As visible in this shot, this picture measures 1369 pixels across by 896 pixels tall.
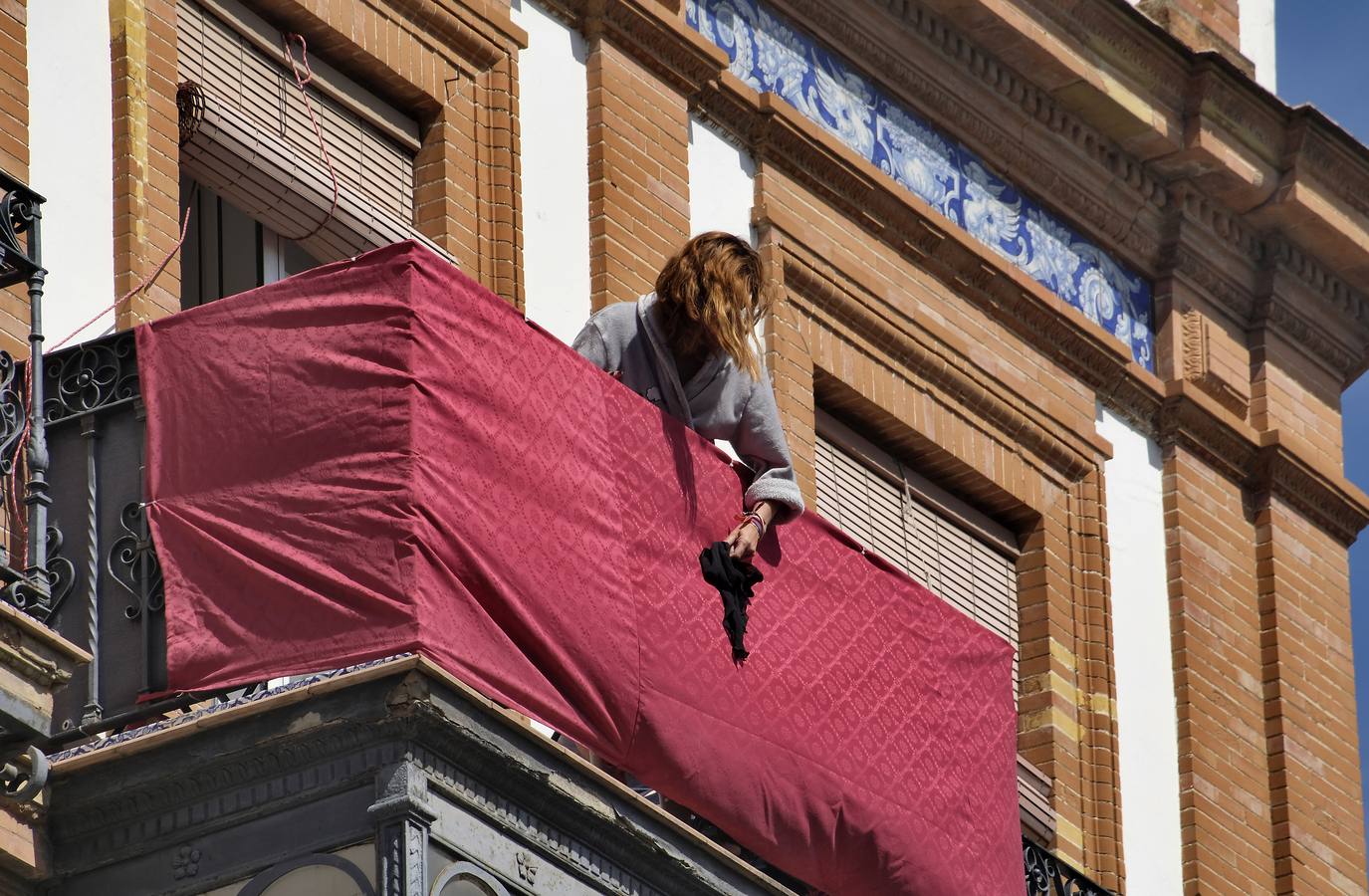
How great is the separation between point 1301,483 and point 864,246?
2.78m

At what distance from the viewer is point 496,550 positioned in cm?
922

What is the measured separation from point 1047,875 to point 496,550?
3.99 meters

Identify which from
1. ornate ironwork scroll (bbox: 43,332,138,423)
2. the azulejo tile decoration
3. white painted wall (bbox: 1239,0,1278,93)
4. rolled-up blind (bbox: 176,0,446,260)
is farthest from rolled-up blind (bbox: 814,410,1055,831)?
ornate ironwork scroll (bbox: 43,332,138,423)

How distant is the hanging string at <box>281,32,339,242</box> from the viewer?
12375 millimetres

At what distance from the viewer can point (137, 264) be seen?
11039mm

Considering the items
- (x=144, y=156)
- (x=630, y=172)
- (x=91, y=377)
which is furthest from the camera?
(x=630, y=172)

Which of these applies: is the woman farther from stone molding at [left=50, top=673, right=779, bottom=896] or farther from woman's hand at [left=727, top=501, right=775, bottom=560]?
stone molding at [left=50, top=673, right=779, bottom=896]

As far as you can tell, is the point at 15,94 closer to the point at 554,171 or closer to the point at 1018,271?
→ the point at 554,171

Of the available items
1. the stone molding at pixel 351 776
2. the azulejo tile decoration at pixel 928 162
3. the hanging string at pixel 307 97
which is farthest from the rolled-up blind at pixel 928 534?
the stone molding at pixel 351 776

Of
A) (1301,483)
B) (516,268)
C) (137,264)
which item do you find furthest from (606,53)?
(1301,483)

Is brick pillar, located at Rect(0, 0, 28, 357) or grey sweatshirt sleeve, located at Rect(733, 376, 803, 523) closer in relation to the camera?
grey sweatshirt sleeve, located at Rect(733, 376, 803, 523)

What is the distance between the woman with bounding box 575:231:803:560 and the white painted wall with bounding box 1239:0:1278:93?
24.3 ft

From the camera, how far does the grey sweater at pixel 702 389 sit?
10227mm

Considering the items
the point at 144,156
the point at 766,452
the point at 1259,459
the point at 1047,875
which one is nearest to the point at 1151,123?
the point at 1259,459
